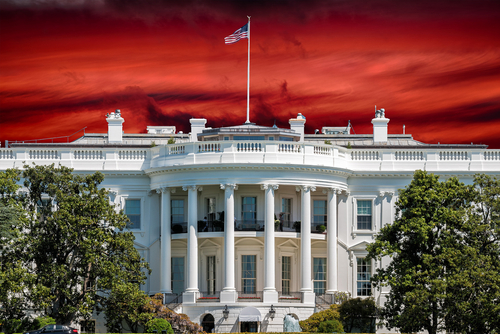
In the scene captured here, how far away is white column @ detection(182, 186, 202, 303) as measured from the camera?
63.0 m

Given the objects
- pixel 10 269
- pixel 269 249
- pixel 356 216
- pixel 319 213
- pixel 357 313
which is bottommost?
pixel 357 313

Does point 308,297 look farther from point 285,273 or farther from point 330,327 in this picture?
point 330,327

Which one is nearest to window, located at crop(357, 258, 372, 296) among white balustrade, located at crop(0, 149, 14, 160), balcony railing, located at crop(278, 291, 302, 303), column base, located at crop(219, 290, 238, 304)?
balcony railing, located at crop(278, 291, 302, 303)

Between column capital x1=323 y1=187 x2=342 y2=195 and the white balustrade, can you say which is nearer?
column capital x1=323 y1=187 x2=342 y2=195

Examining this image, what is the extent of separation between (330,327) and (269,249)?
670 centimetres

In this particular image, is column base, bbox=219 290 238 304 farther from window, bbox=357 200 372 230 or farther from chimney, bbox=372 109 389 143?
chimney, bbox=372 109 389 143

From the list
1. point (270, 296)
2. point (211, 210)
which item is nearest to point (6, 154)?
point (211, 210)

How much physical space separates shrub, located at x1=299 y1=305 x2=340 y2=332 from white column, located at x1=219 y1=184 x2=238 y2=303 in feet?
15.8

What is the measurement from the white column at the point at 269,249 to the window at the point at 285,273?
2.75m

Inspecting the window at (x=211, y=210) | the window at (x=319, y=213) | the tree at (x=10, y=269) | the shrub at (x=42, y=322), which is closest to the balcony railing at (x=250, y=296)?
the window at (x=211, y=210)

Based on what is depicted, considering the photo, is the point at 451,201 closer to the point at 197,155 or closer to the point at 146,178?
the point at 197,155

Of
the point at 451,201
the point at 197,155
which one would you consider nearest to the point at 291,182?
the point at 197,155

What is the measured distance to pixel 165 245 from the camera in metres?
65.2

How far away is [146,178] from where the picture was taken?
222ft
